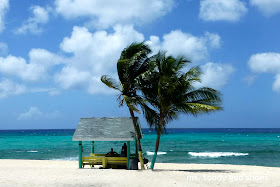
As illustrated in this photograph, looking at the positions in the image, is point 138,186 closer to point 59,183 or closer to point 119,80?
point 59,183

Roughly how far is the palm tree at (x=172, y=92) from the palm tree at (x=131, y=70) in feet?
1.40

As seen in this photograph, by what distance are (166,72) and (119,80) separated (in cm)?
225

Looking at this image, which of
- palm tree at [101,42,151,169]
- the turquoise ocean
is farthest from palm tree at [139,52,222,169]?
the turquoise ocean

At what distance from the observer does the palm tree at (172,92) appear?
15602 millimetres

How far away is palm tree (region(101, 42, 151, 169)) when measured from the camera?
→ 15.7 metres

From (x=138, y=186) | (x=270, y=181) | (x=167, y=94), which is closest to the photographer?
(x=138, y=186)

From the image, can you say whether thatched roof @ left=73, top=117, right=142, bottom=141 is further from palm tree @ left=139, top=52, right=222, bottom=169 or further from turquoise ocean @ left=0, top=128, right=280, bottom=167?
turquoise ocean @ left=0, top=128, right=280, bottom=167

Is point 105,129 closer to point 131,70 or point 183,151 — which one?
point 131,70

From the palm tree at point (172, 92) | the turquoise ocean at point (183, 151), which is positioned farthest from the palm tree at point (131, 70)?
the turquoise ocean at point (183, 151)

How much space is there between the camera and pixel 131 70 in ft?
52.3

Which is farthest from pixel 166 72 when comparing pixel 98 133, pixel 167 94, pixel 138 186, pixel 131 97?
pixel 138 186

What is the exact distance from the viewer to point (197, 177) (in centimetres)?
1370

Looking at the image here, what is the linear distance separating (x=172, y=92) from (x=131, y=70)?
2202 millimetres

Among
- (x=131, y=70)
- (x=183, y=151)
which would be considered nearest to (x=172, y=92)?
(x=131, y=70)
